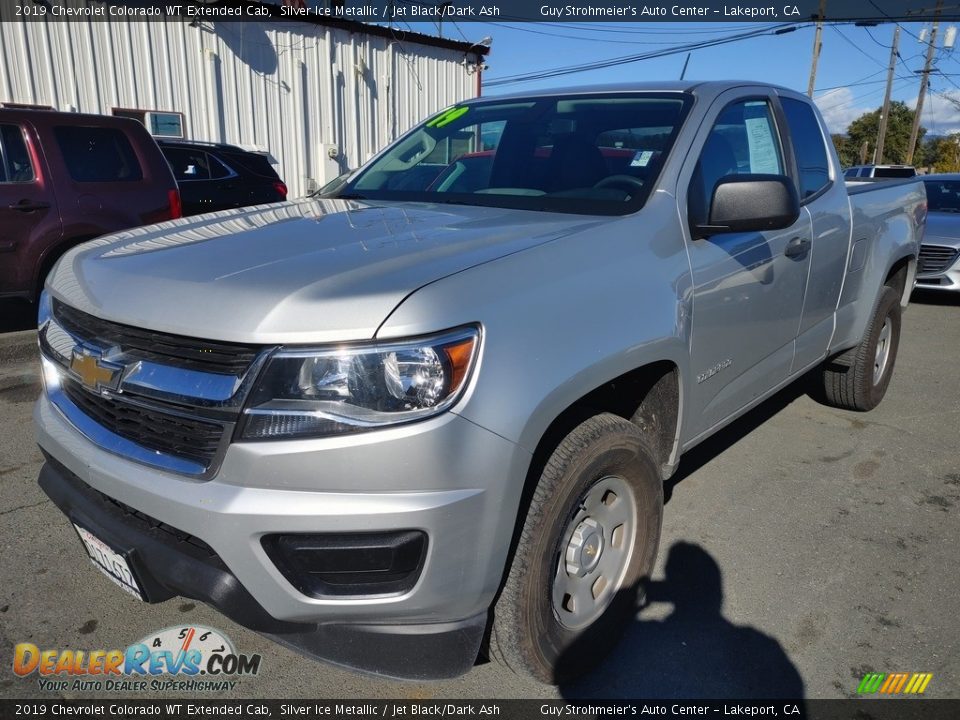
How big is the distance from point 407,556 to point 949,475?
11.4 feet

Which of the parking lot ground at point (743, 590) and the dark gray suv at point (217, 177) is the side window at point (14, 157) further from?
the parking lot ground at point (743, 590)

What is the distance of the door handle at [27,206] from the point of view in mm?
6008

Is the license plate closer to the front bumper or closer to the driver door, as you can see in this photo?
the front bumper

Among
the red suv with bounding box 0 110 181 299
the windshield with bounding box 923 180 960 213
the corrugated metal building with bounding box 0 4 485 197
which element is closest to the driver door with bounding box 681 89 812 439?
the red suv with bounding box 0 110 181 299

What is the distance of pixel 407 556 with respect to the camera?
1.62 m

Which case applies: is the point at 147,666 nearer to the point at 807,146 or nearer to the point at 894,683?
the point at 894,683

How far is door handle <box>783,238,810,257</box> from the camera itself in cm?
298

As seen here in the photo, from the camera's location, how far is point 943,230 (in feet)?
28.7

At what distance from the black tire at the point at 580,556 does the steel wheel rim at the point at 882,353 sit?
3.03 m

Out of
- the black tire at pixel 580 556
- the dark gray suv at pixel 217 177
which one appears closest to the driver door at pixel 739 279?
the black tire at pixel 580 556

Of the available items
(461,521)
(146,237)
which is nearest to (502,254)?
(461,521)

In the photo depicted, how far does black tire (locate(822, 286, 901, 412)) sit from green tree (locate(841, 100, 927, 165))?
192ft

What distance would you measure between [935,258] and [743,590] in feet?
25.6

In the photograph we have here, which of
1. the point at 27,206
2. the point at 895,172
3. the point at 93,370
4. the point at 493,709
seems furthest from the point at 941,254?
the point at 27,206
